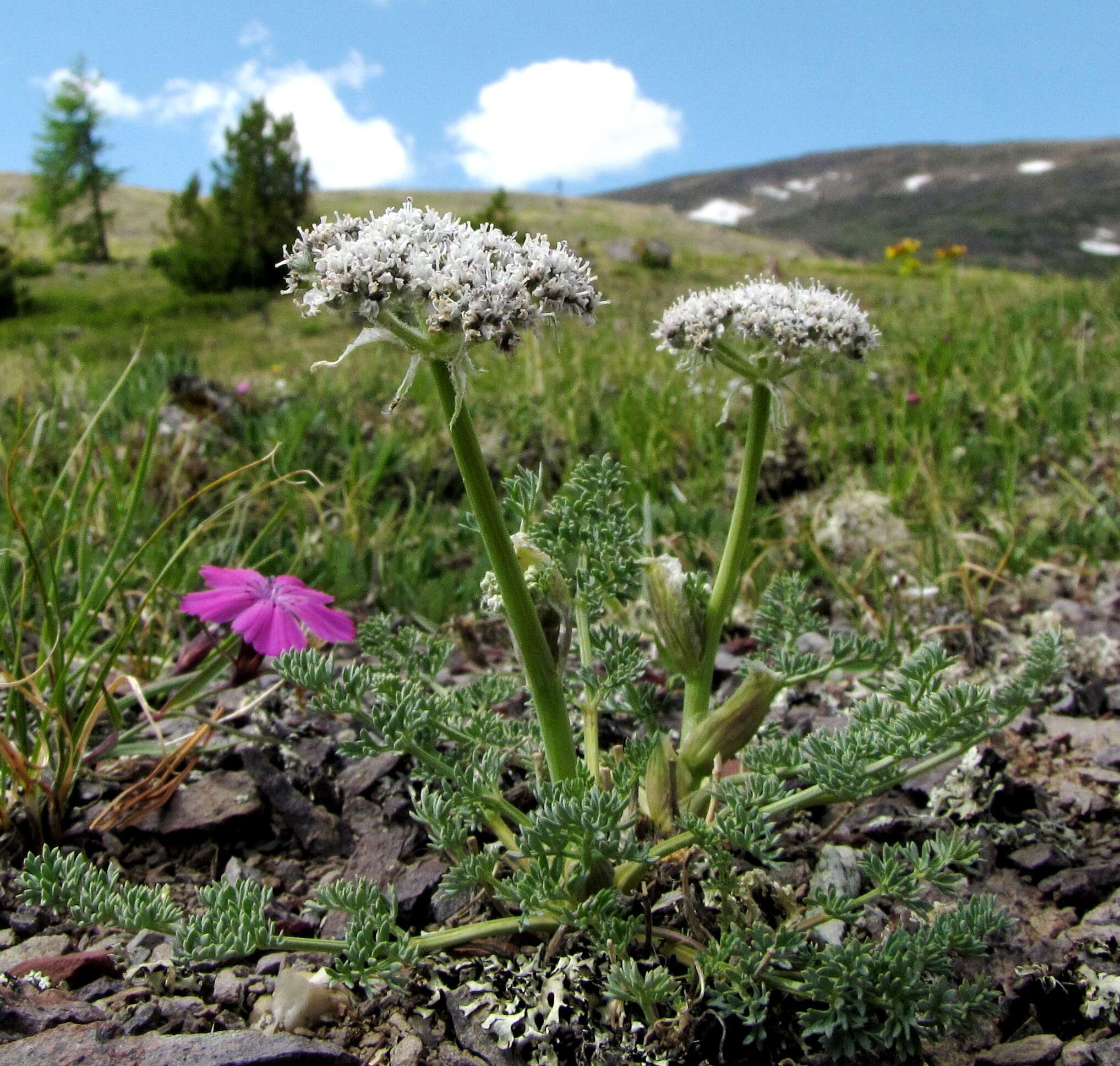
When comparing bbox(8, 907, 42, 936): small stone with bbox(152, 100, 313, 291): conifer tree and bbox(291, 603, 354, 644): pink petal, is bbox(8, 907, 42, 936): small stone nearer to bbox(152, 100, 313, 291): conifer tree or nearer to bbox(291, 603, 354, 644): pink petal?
bbox(291, 603, 354, 644): pink petal

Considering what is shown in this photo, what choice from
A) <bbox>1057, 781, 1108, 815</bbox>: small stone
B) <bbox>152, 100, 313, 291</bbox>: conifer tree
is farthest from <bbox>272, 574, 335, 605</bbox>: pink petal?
<bbox>152, 100, 313, 291</bbox>: conifer tree

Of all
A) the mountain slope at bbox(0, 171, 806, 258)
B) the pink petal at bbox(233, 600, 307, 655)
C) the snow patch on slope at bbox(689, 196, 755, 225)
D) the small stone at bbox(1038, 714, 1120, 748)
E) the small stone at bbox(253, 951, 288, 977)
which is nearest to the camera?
the small stone at bbox(253, 951, 288, 977)

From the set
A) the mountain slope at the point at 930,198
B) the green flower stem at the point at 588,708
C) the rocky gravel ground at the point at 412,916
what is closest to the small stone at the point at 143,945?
the rocky gravel ground at the point at 412,916

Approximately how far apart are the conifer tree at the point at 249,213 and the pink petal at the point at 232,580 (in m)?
31.5

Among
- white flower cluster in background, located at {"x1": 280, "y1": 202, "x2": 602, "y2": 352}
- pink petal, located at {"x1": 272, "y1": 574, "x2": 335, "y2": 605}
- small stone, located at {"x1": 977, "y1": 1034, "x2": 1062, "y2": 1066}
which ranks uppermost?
white flower cluster in background, located at {"x1": 280, "y1": 202, "x2": 602, "y2": 352}

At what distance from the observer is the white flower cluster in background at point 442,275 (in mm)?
1286

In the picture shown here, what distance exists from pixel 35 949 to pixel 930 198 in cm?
11548

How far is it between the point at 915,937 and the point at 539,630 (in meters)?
0.78

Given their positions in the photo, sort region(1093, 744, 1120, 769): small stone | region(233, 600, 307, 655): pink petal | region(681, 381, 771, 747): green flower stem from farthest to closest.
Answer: region(1093, 744, 1120, 769): small stone < region(233, 600, 307, 655): pink petal < region(681, 381, 771, 747): green flower stem

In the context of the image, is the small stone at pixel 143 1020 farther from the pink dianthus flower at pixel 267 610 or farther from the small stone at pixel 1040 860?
the small stone at pixel 1040 860

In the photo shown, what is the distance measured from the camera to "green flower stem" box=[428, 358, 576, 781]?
1.41 metres

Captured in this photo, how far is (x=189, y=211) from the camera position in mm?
35000

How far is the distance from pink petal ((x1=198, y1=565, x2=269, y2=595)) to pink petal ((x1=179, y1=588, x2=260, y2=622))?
0.11ft

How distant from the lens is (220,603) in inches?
85.2
